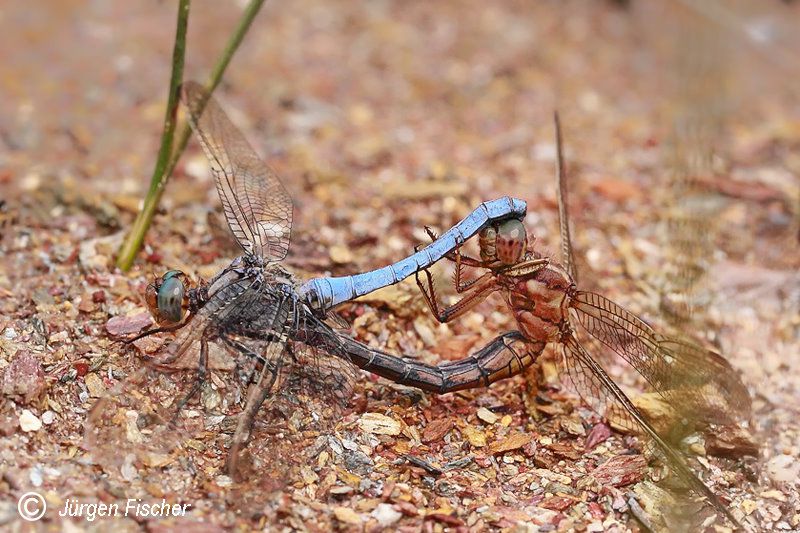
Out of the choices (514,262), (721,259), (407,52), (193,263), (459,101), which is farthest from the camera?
(407,52)

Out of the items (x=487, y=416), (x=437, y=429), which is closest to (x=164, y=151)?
(x=437, y=429)

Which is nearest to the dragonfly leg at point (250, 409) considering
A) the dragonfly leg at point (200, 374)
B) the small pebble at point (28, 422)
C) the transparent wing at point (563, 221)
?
the dragonfly leg at point (200, 374)

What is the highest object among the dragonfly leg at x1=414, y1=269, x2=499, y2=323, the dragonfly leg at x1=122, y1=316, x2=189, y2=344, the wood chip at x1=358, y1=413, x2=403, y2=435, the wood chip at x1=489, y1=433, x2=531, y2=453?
the dragonfly leg at x1=414, y1=269, x2=499, y2=323

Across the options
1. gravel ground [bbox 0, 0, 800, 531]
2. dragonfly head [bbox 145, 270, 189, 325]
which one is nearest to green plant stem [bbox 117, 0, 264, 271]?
gravel ground [bbox 0, 0, 800, 531]

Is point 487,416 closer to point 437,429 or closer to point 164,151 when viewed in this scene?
point 437,429

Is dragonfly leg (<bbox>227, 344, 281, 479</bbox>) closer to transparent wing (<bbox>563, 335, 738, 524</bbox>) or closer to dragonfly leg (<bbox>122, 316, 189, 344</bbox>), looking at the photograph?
dragonfly leg (<bbox>122, 316, 189, 344</bbox>)

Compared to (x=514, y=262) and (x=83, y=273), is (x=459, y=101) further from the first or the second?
(x=83, y=273)

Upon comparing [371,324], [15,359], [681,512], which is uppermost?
[371,324]

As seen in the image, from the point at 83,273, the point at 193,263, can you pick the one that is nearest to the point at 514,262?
the point at 193,263
